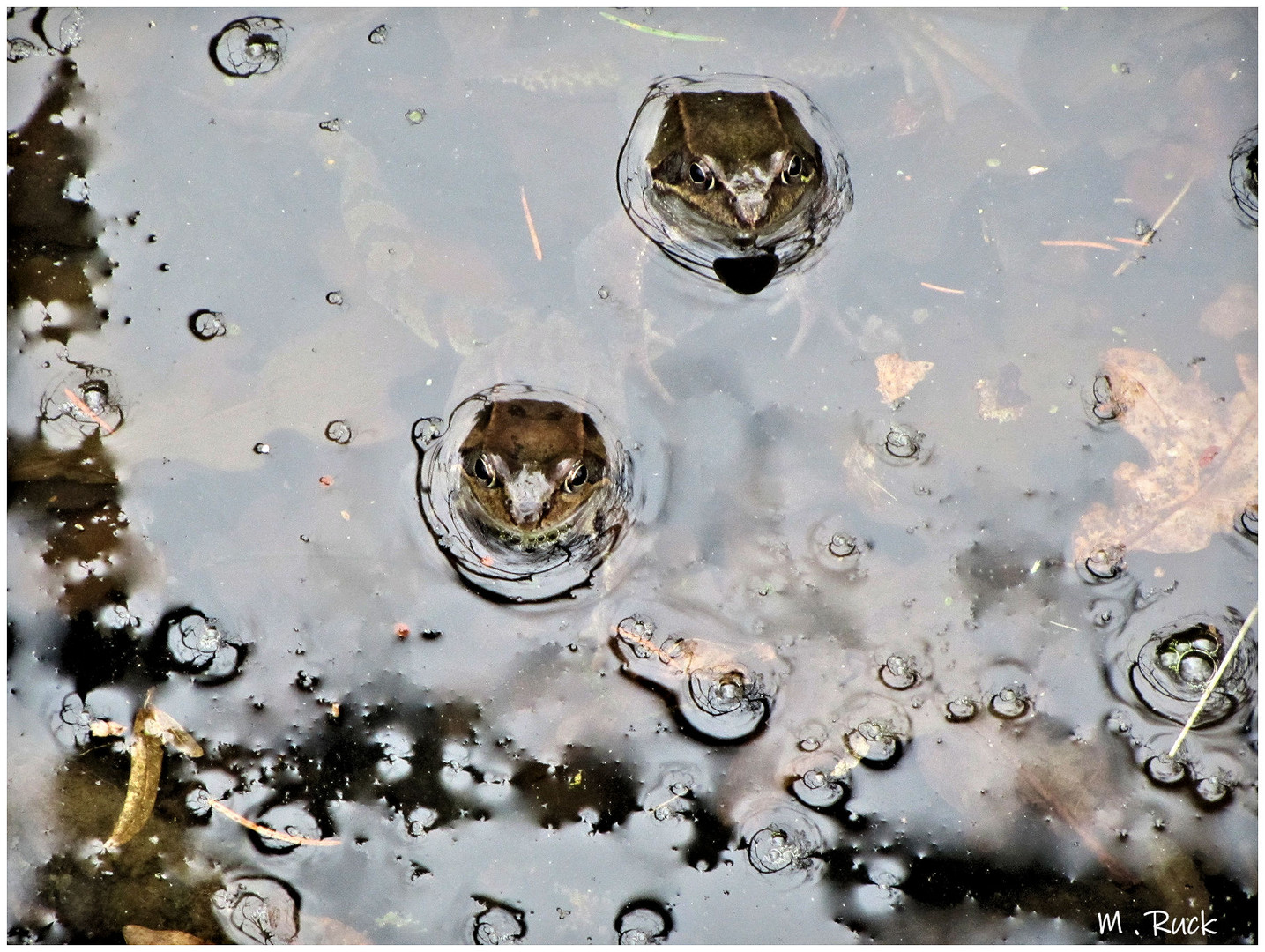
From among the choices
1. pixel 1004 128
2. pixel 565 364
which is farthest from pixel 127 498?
pixel 1004 128

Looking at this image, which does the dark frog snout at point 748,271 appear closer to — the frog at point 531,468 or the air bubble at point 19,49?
the frog at point 531,468

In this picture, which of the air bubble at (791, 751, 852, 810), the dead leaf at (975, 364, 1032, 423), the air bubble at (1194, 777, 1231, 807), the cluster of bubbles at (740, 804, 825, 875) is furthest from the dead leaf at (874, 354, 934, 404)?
the air bubble at (1194, 777, 1231, 807)

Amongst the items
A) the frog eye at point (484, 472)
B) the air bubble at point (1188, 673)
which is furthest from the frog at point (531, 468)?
the air bubble at point (1188, 673)

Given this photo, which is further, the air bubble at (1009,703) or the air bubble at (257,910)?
the air bubble at (1009,703)

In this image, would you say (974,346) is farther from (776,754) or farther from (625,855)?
(625,855)

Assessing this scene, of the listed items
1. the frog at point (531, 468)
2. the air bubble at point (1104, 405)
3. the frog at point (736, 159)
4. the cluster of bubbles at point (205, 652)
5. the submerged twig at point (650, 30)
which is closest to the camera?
the frog at point (531, 468)

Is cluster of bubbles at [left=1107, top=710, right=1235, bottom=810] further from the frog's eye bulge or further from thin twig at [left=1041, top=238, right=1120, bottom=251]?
the frog's eye bulge
